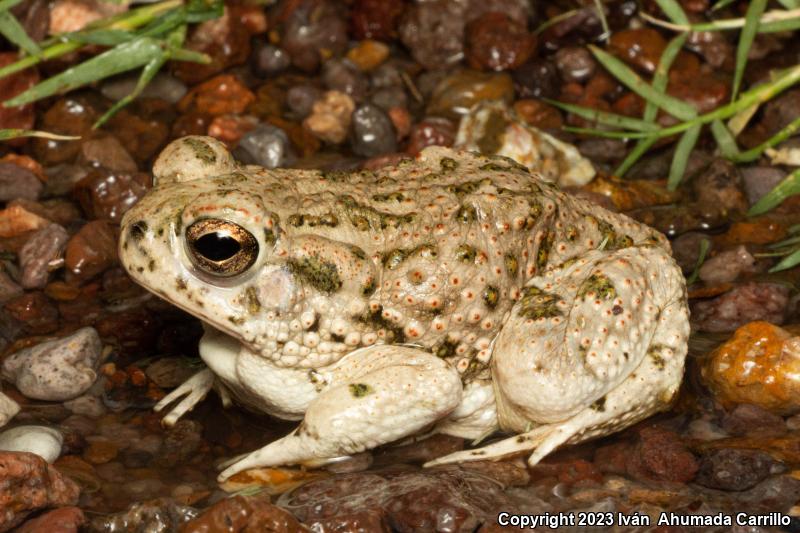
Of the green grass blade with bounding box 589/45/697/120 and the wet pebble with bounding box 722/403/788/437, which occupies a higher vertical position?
the green grass blade with bounding box 589/45/697/120

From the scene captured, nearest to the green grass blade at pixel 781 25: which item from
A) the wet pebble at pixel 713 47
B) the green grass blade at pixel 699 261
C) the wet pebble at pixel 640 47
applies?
the wet pebble at pixel 713 47

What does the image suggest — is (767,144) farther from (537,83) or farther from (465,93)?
(465,93)

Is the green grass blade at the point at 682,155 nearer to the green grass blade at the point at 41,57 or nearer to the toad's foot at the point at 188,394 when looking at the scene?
the toad's foot at the point at 188,394

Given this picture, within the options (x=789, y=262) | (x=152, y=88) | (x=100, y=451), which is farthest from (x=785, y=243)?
(x=152, y=88)

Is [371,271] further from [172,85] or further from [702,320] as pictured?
[172,85]

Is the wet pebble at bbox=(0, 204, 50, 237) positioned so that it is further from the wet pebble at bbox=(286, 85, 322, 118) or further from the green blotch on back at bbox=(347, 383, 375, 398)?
the green blotch on back at bbox=(347, 383, 375, 398)

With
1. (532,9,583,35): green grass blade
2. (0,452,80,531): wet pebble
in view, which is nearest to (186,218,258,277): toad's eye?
(0,452,80,531): wet pebble

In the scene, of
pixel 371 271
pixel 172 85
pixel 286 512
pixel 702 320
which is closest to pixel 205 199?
pixel 371 271
